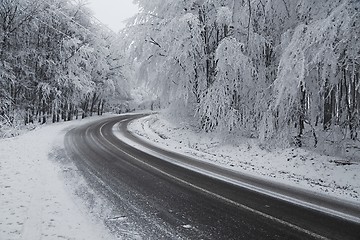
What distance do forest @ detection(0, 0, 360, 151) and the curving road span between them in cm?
350

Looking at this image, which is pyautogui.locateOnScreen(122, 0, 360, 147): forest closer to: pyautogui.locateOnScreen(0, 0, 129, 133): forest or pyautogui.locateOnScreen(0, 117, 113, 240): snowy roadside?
pyautogui.locateOnScreen(0, 0, 129, 133): forest

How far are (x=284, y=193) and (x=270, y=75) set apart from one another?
27.7 feet

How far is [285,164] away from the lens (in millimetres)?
11336

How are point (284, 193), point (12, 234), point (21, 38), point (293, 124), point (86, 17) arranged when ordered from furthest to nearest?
point (86, 17) → point (21, 38) → point (293, 124) → point (284, 193) → point (12, 234)

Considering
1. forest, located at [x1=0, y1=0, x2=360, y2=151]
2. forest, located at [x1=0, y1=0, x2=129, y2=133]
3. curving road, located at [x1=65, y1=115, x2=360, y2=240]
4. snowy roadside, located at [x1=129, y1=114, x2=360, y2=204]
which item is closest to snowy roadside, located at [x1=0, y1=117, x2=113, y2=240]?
curving road, located at [x1=65, y1=115, x2=360, y2=240]

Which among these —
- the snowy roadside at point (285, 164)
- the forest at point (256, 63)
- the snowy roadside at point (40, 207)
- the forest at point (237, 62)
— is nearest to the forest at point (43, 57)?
the forest at point (237, 62)

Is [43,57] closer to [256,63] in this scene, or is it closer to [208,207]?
[256,63]

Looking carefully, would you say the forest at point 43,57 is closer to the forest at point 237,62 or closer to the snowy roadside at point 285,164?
the forest at point 237,62

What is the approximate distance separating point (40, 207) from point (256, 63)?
12698 millimetres

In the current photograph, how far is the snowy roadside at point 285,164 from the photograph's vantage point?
8922 mm

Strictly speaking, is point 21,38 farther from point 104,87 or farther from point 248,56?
point 248,56

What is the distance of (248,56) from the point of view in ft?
49.8

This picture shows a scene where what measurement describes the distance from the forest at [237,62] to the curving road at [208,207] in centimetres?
350

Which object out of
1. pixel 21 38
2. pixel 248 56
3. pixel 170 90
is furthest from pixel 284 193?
pixel 21 38
